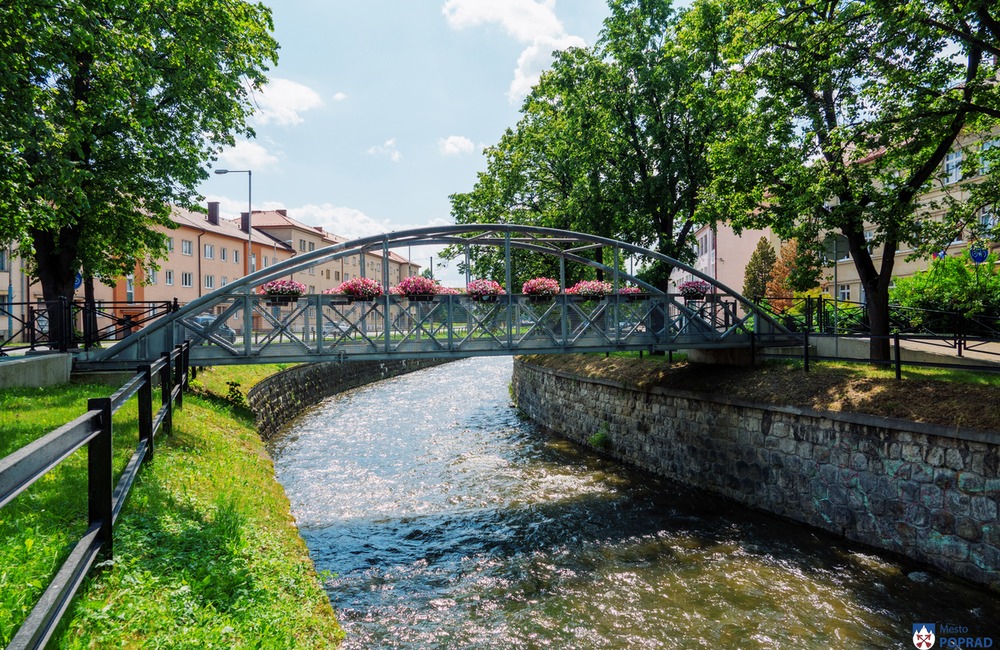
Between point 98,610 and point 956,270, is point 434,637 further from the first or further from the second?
point 956,270

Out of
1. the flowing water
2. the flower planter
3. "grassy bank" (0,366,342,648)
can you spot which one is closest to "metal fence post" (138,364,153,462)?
"grassy bank" (0,366,342,648)

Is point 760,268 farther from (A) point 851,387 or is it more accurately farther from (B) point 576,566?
(B) point 576,566

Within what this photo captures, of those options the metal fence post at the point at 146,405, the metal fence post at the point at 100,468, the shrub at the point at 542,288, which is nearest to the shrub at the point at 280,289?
the shrub at the point at 542,288

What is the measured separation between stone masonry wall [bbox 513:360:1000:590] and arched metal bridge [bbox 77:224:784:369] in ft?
6.66

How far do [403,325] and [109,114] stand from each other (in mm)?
10816

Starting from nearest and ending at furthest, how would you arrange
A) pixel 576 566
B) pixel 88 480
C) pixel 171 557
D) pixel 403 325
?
pixel 88 480, pixel 171 557, pixel 576 566, pixel 403 325

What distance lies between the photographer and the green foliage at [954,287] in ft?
51.2

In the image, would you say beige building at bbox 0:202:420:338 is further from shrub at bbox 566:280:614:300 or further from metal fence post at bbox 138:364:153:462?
metal fence post at bbox 138:364:153:462

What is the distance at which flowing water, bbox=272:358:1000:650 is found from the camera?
23.9 feet

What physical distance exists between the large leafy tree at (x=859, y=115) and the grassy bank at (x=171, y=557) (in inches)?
445

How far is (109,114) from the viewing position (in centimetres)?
1584

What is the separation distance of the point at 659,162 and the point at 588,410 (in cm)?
934

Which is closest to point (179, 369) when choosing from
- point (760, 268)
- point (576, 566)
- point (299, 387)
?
point (576, 566)

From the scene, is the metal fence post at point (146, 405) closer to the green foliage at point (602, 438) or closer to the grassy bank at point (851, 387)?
the grassy bank at point (851, 387)
